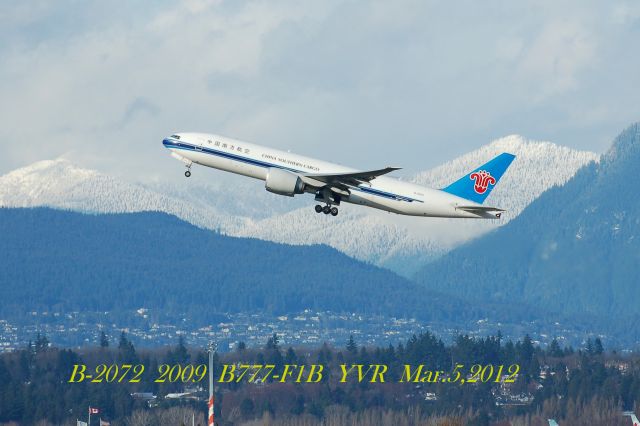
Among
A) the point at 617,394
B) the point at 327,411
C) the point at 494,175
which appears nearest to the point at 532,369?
the point at 617,394

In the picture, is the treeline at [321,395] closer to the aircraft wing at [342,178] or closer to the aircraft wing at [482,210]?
the aircraft wing at [482,210]

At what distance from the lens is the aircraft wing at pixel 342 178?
88.4 meters

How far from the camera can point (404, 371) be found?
618 ft

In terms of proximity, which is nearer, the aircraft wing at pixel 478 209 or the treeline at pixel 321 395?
the aircraft wing at pixel 478 209

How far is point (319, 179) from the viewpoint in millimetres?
89562

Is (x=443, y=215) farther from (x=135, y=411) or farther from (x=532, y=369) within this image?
(x=532, y=369)

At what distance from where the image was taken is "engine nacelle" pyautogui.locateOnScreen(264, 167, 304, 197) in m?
87.4

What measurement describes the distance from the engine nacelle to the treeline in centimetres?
6339

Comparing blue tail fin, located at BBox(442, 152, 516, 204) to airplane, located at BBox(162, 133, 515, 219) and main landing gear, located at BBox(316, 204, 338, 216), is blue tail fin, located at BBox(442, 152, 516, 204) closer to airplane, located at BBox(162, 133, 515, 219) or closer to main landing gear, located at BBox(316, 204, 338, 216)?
airplane, located at BBox(162, 133, 515, 219)

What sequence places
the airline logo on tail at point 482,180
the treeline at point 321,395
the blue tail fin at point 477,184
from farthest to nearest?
the treeline at point 321,395, the airline logo on tail at point 482,180, the blue tail fin at point 477,184

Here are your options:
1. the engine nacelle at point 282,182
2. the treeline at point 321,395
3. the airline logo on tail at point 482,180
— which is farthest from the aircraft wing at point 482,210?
the treeline at point 321,395

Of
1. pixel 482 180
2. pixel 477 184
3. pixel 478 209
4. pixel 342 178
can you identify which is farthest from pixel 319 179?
pixel 482 180

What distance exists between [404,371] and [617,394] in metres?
29.5

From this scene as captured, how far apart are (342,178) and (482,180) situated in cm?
1308
